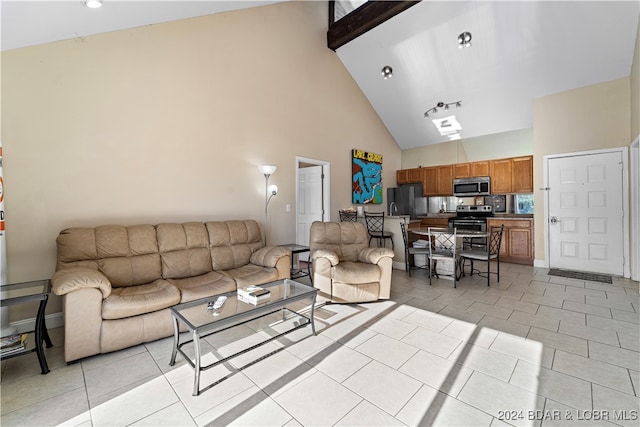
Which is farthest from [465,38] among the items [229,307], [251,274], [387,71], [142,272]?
[142,272]

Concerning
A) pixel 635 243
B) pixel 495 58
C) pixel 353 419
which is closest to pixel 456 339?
pixel 353 419

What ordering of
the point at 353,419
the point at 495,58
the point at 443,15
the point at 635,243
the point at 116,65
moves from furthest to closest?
the point at 495,58
the point at 443,15
the point at 635,243
the point at 116,65
the point at 353,419

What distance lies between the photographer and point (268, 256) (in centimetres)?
337

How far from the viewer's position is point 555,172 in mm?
4863

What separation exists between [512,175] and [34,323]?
25.4 feet

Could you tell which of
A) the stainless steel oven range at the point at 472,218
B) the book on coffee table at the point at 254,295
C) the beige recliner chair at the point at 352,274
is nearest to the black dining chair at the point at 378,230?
the beige recliner chair at the point at 352,274

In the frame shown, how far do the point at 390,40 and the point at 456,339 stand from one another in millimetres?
5091

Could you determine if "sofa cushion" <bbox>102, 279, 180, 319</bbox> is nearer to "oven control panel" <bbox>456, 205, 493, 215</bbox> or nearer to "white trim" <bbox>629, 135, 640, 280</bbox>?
"oven control panel" <bbox>456, 205, 493, 215</bbox>

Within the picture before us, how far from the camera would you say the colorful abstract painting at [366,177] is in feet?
20.3

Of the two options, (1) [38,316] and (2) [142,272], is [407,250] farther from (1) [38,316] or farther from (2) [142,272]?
(1) [38,316]

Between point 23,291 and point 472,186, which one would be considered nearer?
point 23,291

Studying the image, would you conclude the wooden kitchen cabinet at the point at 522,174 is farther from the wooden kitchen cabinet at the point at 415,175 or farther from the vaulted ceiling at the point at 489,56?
the wooden kitchen cabinet at the point at 415,175

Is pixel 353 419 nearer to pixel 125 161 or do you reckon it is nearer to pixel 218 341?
pixel 218 341

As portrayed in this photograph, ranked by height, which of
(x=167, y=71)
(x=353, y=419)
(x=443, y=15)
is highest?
(x=443, y=15)
